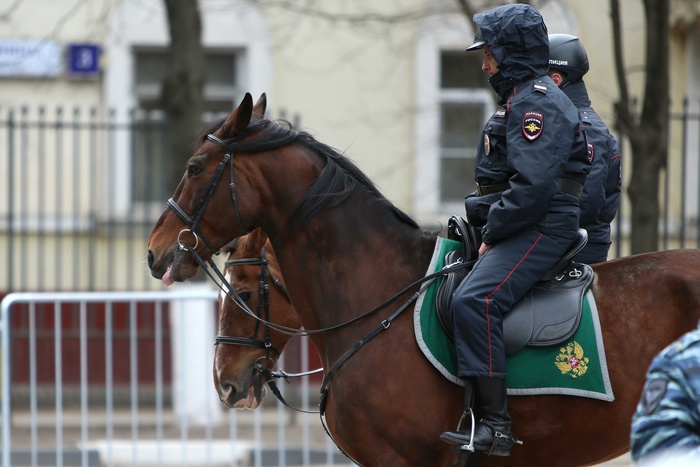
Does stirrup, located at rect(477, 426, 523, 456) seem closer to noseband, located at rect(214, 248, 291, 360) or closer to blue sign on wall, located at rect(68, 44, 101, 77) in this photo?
noseband, located at rect(214, 248, 291, 360)

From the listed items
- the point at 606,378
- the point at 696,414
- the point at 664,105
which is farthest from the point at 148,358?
the point at 696,414

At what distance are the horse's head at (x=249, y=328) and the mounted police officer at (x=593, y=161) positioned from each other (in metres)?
1.51

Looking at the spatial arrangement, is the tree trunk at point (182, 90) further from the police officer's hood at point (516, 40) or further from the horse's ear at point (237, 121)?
the police officer's hood at point (516, 40)

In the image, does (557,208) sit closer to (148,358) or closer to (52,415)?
(52,415)

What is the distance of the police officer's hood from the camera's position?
13.0 ft

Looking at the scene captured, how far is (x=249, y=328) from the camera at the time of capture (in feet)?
15.8

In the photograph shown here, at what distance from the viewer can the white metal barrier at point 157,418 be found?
671 cm

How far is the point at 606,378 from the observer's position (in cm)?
397

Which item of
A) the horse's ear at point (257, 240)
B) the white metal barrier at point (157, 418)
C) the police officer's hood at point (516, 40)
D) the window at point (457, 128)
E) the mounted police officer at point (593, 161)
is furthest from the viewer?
the window at point (457, 128)

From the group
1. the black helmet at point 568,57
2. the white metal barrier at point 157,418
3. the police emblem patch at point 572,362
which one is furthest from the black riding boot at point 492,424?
the white metal barrier at point 157,418

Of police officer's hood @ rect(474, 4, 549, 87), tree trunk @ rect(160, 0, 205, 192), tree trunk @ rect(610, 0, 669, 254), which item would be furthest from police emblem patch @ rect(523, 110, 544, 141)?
tree trunk @ rect(160, 0, 205, 192)

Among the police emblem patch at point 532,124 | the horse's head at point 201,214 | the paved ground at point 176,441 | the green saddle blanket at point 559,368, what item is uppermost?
the police emblem patch at point 532,124

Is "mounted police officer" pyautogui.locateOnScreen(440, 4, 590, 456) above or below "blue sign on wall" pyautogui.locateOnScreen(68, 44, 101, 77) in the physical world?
below

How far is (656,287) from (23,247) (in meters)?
8.28
